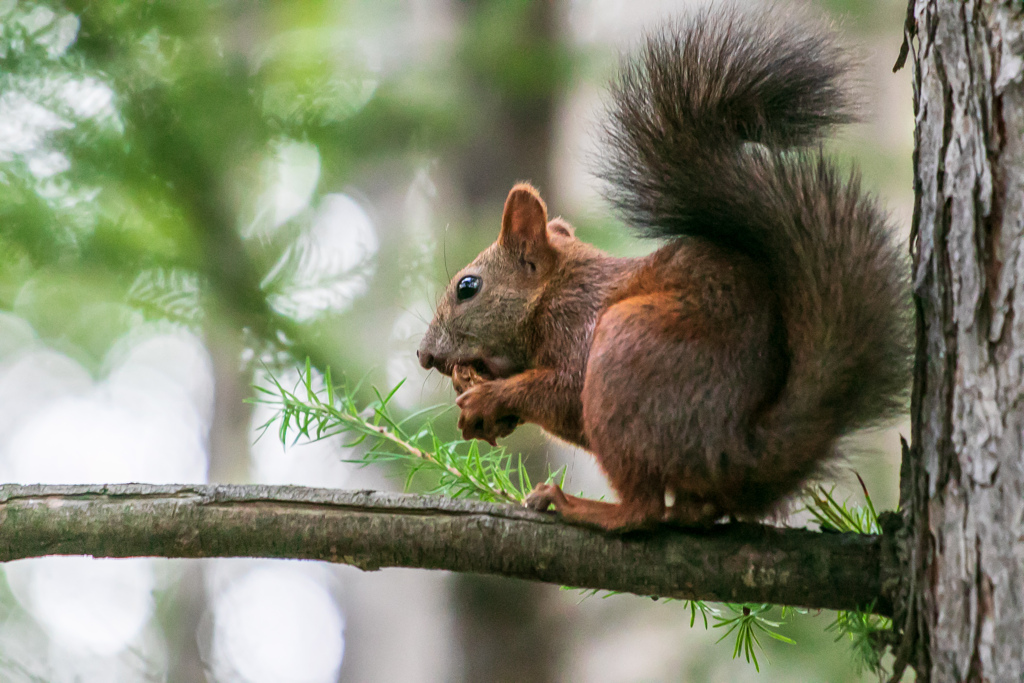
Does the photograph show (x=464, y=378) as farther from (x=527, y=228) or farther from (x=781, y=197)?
(x=781, y=197)

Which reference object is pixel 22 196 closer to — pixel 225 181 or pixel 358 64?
pixel 225 181

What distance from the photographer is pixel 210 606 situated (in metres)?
4.80

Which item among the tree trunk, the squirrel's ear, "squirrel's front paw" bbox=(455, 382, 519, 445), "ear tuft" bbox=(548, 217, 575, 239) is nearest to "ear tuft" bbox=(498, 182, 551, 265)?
the squirrel's ear

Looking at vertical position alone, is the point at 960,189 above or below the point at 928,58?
below

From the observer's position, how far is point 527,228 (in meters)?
1.70

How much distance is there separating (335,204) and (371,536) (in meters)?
2.45

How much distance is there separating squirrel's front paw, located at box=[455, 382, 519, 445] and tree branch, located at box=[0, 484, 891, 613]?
9.7 inches

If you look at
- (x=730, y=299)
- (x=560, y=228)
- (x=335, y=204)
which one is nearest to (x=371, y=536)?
(x=730, y=299)

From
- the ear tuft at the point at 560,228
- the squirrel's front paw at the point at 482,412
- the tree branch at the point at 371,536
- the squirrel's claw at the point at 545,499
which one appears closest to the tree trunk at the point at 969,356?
the tree branch at the point at 371,536

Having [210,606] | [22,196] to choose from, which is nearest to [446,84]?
[22,196]

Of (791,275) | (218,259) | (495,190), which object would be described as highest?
(495,190)

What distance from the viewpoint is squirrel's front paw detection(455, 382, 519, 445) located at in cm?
144

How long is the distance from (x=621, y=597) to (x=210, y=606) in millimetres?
2939

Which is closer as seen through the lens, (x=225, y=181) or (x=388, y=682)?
(x=225, y=181)
